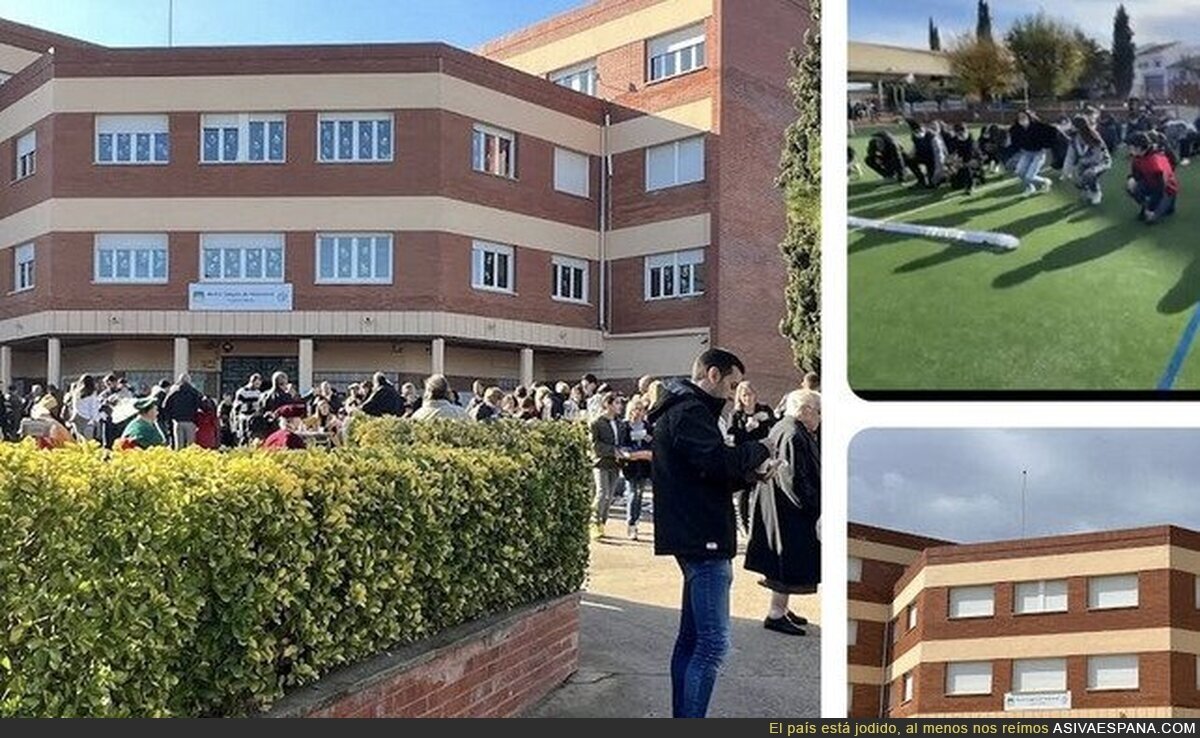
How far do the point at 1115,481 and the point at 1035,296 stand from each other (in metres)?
0.37

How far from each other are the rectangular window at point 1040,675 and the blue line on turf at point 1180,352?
0.43 metres

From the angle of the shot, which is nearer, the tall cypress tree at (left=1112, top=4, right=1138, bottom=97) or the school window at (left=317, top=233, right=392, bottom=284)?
the tall cypress tree at (left=1112, top=4, right=1138, bottom=97)

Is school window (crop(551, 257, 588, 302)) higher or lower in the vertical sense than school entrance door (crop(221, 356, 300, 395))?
higher

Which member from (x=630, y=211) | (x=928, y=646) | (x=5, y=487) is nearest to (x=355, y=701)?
(x=5, y=487)

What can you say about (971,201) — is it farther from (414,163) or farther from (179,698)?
(414,163)

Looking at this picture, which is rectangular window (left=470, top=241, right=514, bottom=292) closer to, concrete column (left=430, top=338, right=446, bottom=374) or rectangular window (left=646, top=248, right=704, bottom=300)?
concrete column (left=430, top=338, right=446, bottom=374)

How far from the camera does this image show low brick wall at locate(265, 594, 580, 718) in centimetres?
317

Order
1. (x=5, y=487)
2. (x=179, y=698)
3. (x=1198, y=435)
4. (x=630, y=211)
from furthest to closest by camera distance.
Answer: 1. (x=630, y=211)
2. (x=179, y=698)
3. (x=5, y=487)
4. (x=1198, y=435)

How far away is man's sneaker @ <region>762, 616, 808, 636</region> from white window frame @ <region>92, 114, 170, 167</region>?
70.8 ft

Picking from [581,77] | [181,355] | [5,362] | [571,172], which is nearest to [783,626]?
[181,355]

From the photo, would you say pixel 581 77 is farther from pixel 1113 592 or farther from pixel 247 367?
pixel 1113 592

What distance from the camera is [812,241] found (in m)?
1.86

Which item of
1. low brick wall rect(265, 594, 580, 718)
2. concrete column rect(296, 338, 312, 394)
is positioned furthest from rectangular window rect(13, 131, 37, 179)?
low brick wall rect(265, 594, 580, 718)

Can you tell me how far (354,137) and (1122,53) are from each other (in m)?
23.0
